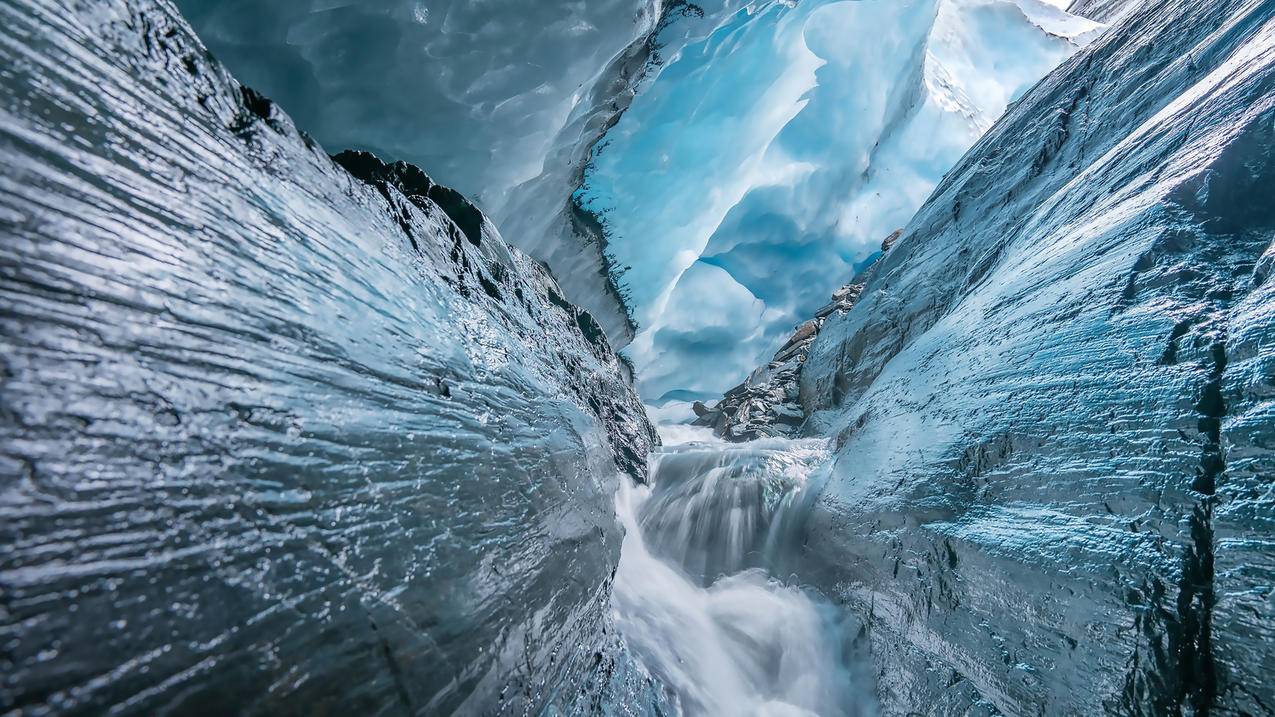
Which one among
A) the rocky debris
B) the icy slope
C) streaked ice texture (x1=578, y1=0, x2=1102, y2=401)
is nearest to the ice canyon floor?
the icy slope

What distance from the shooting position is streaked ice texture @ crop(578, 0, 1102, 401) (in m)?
10.5

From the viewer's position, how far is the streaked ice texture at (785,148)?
1047 cm

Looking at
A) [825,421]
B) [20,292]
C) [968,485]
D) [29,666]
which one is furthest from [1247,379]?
[825,421]

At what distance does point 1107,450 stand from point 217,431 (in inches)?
128

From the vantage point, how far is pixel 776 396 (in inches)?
468

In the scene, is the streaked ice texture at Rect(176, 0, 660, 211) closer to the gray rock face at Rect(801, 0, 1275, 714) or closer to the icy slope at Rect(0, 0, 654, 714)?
the icy slope at Rect(0, 0, 654, 714)

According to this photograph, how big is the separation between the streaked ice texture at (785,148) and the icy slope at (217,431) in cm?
866

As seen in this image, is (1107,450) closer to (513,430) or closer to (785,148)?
(513,430)

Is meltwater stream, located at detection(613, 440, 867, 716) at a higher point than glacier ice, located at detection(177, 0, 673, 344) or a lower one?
lower

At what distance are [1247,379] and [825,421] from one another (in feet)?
21.3

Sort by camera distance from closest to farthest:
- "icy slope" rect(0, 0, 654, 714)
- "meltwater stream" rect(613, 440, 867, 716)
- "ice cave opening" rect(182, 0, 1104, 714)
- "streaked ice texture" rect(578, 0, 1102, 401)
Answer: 1. "icy slope" rect(0, 0, 654, 714)
2. "meltwater stream" rect(613, 440, 867, 716)
3. "ice cave opening" rect(182, 0, 1104, 714)
4. "streaked ice texture" rect(578, 0, 1102, 401)

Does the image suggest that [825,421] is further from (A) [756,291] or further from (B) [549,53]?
(A) [756,291]

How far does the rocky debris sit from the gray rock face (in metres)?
5.48

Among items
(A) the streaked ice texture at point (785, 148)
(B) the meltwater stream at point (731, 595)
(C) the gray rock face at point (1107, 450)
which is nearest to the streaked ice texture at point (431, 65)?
(A) the streaked ice texture at point (785, 148)
